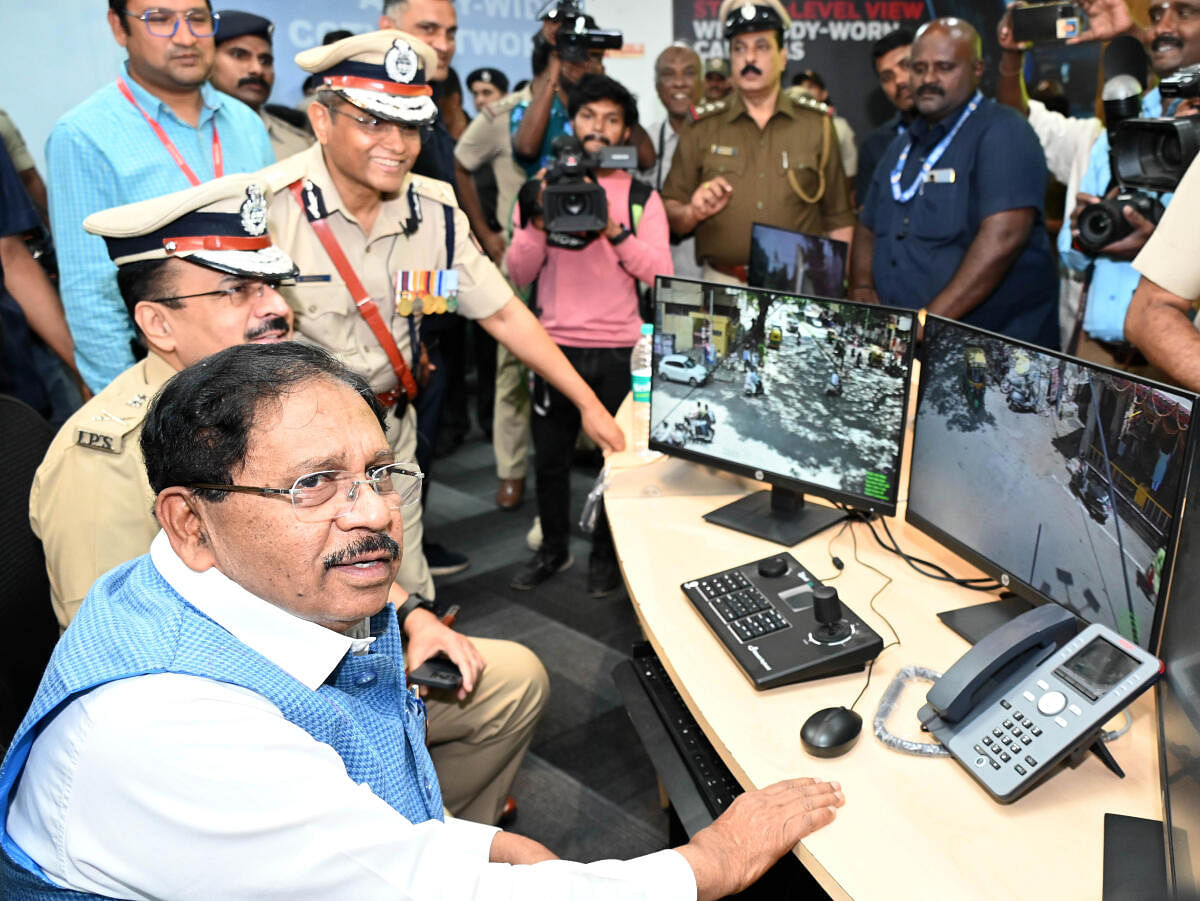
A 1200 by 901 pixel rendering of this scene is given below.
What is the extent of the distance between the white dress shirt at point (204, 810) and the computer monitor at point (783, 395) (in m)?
1.01

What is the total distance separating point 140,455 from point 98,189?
1.12 m

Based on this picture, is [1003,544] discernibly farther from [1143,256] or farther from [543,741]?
[543,741]

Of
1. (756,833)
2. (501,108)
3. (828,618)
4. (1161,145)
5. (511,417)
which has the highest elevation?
(501,108)

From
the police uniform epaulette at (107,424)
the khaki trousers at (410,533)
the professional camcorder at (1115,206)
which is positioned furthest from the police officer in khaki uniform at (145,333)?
the professional camcorder at (1115,206)

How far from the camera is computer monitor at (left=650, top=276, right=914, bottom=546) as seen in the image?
5.18 feet

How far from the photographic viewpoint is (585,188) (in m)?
2.60

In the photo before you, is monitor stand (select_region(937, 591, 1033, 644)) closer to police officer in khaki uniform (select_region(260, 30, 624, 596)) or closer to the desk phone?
the desk phone

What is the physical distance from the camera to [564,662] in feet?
8.86

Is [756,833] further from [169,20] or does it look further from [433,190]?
[169,20]

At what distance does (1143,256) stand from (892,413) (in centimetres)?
72

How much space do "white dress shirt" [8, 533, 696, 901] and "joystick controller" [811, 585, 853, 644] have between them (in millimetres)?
613

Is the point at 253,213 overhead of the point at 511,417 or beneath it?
overhead

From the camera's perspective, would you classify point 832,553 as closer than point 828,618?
No

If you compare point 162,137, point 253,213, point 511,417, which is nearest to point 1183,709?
point 253,213
